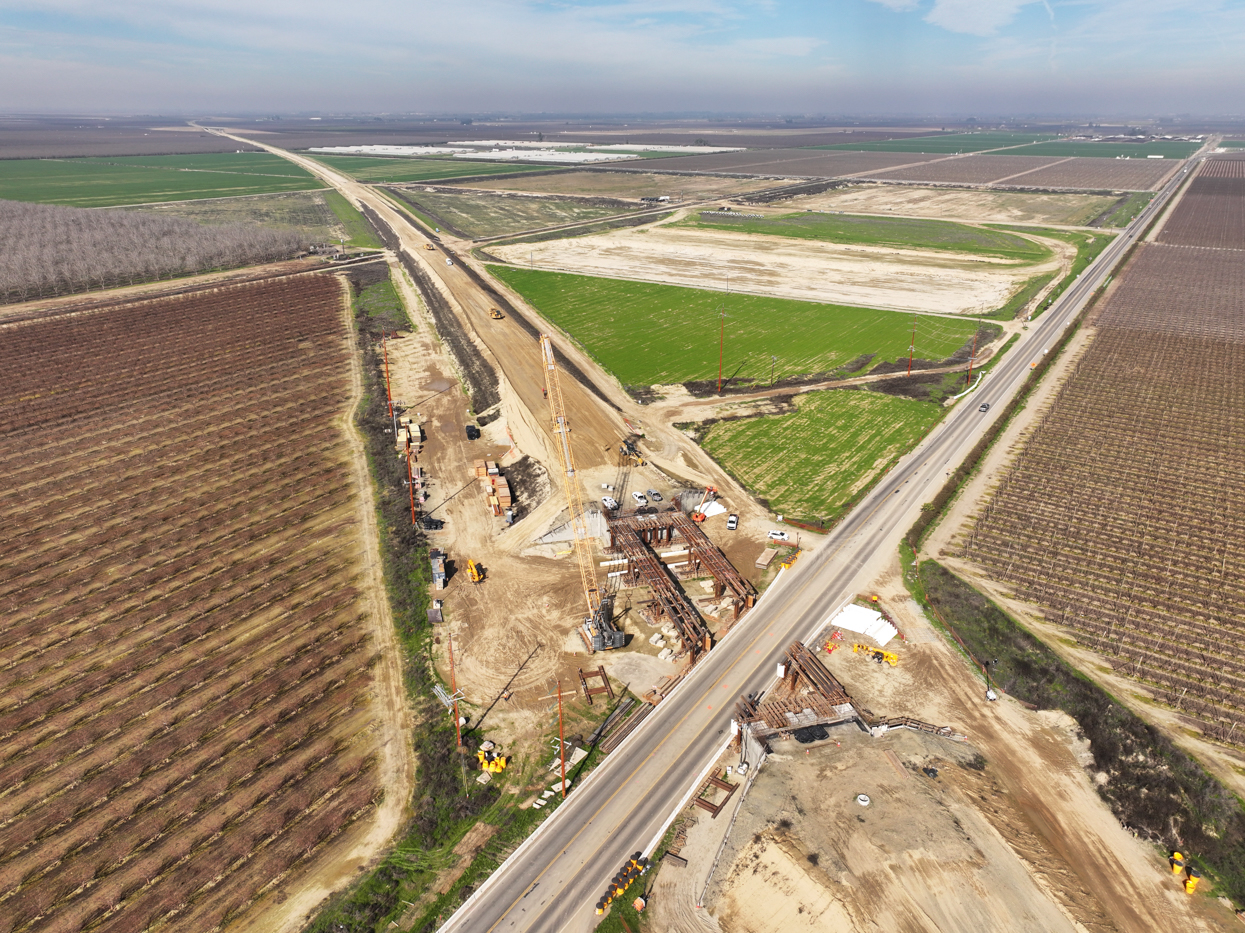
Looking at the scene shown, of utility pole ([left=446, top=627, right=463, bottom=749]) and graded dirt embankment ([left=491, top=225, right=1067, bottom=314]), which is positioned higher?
graded dirt embankment ([left=491, top=225, right=1067, bottom=314])

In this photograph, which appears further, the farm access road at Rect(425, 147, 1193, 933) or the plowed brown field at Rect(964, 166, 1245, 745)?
the plowed brown field at Rect(964, 166, 1245, 745)

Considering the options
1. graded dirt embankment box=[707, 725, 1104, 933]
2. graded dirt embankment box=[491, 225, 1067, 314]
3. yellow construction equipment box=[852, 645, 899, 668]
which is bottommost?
yellow construction equipment box=[852, 645, 899, 668]

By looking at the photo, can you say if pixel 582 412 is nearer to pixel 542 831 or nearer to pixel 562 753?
pixel 562 753

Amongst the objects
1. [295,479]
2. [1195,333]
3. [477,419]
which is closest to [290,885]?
[295,479]

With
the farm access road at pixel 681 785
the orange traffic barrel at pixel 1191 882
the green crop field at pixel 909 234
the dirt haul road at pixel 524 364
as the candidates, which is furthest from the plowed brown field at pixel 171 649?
the green crop field at pixel 909 234

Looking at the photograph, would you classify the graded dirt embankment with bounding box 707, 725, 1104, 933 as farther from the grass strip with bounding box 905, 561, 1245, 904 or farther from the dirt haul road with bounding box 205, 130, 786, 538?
the dirt haul road with bounding box 205, 130, 786, 538

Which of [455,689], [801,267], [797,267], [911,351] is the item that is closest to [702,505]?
[455,689]

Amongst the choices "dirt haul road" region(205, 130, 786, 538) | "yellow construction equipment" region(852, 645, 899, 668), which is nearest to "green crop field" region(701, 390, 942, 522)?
"dirt haul road" region(205, 130, 786, 538)
